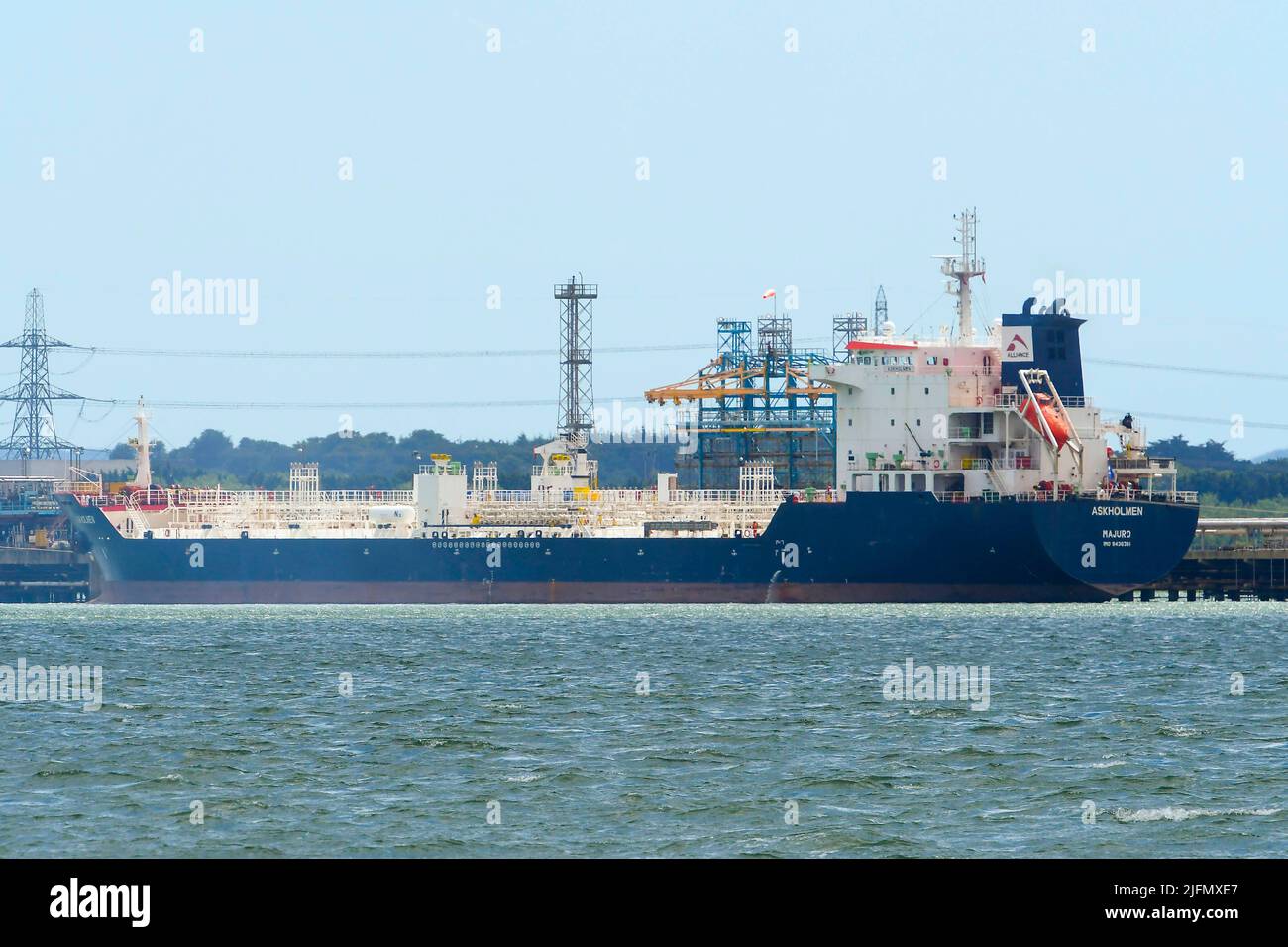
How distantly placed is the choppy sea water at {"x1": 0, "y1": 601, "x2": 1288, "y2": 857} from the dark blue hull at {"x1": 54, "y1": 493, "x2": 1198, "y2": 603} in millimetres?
12236

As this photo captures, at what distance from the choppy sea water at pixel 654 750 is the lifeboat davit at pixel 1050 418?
1473 cm

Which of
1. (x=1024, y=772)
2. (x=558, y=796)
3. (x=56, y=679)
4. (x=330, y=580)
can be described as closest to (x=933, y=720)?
(x=1024, y=772)

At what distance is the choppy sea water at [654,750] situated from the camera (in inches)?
790

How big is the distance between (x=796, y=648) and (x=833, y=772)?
69.0ft

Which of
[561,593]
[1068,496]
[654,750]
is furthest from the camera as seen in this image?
[561,593]

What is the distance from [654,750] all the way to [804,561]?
37.8m

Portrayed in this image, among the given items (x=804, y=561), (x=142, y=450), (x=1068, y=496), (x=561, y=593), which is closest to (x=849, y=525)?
(x=804, y=561)

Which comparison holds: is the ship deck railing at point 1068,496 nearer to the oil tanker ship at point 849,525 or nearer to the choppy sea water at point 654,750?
the oil tanker ship at point 849,525

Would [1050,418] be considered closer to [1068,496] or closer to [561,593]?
[1068,496]

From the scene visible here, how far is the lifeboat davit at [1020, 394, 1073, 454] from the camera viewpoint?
63719 mm

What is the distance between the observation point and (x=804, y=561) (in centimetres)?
6391

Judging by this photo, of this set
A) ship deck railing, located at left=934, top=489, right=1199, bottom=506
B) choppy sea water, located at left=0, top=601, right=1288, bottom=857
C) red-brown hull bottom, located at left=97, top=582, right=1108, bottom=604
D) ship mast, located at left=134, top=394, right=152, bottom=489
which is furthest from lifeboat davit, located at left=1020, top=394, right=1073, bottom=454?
ship mast, located at left=134, top=394, right=152, bottom=489

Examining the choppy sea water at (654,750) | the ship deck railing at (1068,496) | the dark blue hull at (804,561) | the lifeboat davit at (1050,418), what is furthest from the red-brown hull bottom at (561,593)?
the choppy sea water at (654,750)

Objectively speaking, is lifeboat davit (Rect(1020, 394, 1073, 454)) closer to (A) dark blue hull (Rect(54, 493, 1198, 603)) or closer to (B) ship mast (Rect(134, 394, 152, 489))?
(A) dark blue hull (Rect(54, 493, 1198, 603))
